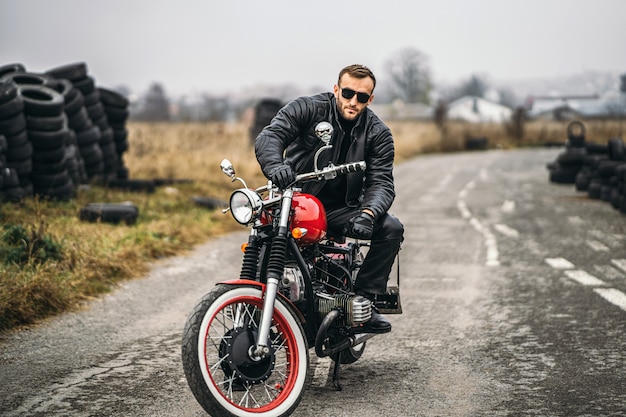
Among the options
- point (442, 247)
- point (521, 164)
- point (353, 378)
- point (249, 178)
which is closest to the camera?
point (353, 378)

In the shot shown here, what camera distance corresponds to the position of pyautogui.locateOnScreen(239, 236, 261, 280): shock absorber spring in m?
4.61

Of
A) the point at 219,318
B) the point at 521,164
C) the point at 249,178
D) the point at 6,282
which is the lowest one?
the point at 521,164

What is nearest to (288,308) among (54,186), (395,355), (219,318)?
(219,318)

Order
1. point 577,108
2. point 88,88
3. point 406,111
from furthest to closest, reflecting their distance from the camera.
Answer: point 406,111, point 577,108, point 88,88

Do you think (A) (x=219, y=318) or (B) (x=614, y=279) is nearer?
(A) (x=219, y=318)

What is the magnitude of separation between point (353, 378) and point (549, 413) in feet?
4.16

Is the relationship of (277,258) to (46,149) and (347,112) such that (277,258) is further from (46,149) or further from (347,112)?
(46,149)

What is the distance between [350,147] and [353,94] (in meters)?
0.32

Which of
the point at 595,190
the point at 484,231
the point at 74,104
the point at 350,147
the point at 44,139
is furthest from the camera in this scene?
the point at 595,190

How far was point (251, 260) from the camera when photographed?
4637 millimetres

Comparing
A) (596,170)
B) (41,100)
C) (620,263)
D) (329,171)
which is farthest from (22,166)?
(596,170)

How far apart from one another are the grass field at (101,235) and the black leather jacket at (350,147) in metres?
3.01

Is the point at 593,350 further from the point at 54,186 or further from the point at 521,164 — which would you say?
the point at 521,164

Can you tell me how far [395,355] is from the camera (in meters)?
6.14
